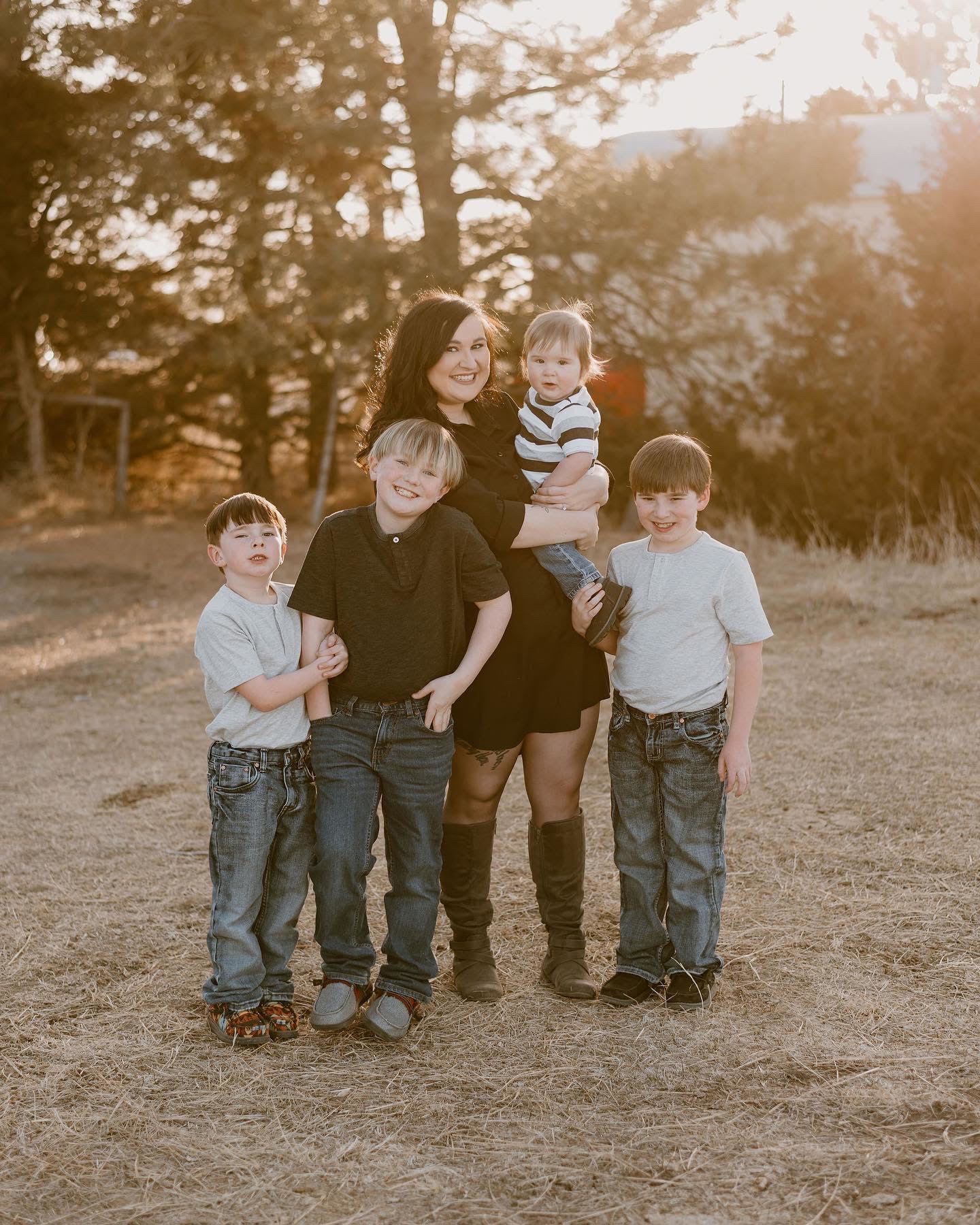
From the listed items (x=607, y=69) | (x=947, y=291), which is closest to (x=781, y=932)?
(x=947, y=291)

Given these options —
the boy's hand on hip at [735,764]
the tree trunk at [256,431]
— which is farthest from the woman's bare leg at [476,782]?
the tree trunk at [256,431]

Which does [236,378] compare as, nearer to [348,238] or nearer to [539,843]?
[348,238]

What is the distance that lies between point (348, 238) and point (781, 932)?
8272 mm

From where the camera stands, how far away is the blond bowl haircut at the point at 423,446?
9.03 ft

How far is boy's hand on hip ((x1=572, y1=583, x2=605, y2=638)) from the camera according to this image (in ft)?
9.53

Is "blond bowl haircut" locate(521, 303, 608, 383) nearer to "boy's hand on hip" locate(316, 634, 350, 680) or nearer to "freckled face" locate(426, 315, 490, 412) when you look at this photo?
"freckled face" locate(426, 315, 490, 412)

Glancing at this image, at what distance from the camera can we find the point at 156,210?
1184 centimetres

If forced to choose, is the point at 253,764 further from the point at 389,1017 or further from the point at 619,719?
the point at 619,719

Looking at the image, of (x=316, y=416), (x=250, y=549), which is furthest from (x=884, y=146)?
(x=250, y=549)

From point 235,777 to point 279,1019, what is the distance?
57 centimetres

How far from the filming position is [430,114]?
10.3m

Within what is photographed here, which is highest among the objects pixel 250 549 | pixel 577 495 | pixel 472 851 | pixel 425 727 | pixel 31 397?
pixel 31 397

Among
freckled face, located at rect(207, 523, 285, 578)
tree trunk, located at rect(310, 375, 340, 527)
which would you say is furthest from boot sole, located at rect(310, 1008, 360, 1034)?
tree trunk, located at rect(310, 375, 340, 527)

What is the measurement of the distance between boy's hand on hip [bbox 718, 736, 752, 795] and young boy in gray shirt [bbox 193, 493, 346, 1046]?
90 cm
